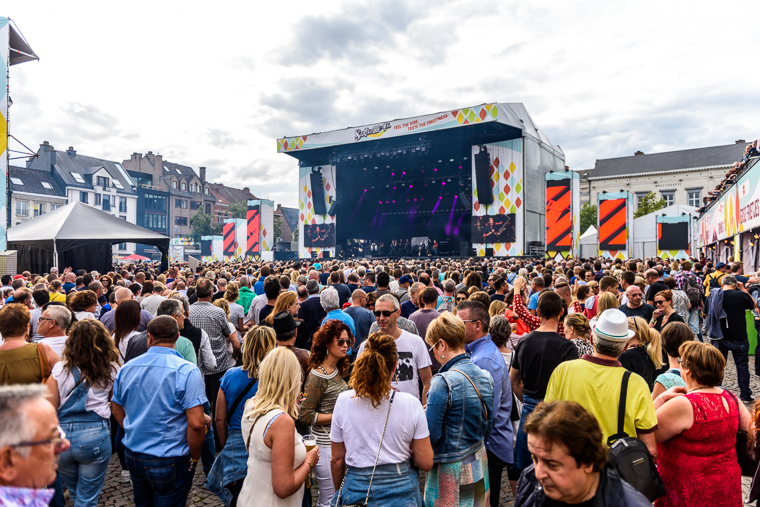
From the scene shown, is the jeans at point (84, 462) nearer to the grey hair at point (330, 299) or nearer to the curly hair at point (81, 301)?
the curly hair at point (81, 301)

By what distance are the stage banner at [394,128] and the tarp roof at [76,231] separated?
13.2 metres

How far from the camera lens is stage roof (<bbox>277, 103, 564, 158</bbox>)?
21297 mm

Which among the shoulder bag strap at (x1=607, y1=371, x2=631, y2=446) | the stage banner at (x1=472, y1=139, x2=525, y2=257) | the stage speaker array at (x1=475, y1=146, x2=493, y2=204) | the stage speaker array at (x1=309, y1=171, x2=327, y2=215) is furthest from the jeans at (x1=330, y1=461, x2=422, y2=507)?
the stage speaker array at (x1=309, y1=171, x2=327, y2=215)

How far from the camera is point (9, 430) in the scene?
1.13 metres

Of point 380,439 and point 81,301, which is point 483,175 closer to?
point 81,301

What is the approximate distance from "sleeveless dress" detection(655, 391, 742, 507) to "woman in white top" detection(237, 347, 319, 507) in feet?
6.16

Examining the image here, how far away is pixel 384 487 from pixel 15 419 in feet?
4.97

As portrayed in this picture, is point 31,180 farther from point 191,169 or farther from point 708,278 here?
point 708,278

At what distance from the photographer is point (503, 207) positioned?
2341 centimetres

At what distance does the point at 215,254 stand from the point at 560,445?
38.2 meters

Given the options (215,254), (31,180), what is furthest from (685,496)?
(31,180)

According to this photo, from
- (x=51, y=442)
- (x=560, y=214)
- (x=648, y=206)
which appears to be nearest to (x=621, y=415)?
(x=51, y=442)

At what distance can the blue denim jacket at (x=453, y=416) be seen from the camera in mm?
2322

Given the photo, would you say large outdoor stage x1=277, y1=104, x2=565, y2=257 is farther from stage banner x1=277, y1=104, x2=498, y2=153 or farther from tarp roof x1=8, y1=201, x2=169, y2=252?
tarp roof x1=8, y1=201, x2=169, y2=252
